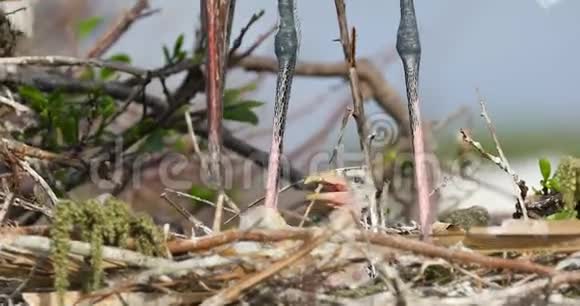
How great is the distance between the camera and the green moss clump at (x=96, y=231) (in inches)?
33.1

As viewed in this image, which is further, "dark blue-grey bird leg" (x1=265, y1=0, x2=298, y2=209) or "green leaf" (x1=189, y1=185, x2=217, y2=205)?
"green leaf" (x1=189, y1=185, x2=217, y2=205)

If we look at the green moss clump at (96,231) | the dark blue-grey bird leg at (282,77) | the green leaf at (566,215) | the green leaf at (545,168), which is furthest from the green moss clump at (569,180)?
the green moss clump at (96,231)

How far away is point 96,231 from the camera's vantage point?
0.86m

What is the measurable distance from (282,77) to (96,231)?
383mm

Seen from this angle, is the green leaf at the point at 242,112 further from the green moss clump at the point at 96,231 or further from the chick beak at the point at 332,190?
the green moss clump at the point at 96,231

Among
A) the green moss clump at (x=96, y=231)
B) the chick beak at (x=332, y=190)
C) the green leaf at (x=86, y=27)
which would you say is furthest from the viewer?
the green leaf at (x=86, y=27)

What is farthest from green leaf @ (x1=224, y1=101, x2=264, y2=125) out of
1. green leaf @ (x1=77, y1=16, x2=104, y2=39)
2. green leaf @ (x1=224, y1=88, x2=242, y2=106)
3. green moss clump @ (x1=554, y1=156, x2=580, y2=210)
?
green moss clump @ (x1=554, y1=156, x2=580, y2=210)

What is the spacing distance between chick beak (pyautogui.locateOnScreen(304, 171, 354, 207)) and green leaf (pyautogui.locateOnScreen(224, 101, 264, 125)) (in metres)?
0.54

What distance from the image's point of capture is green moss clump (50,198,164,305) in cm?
84

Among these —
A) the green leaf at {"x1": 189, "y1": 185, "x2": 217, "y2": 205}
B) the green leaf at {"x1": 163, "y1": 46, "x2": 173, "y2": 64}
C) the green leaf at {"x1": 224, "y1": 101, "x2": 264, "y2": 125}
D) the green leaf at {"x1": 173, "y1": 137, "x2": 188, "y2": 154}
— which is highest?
the green leaf at {"x1": 163, "y1": 46, "x2": 173, "y2": 64}

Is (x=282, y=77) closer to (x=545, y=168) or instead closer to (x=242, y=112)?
(x=545, y=168)

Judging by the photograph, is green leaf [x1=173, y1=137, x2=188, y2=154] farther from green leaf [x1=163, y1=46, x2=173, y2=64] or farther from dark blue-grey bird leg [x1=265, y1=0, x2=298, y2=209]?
dark blue-grey bird leg [x1=265, y1=0, x2=298, y2=209]

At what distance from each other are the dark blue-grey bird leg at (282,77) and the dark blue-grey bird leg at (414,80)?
0.39 ft

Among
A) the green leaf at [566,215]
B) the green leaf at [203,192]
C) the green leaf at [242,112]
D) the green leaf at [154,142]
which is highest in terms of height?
the green leaf at [242,112]
